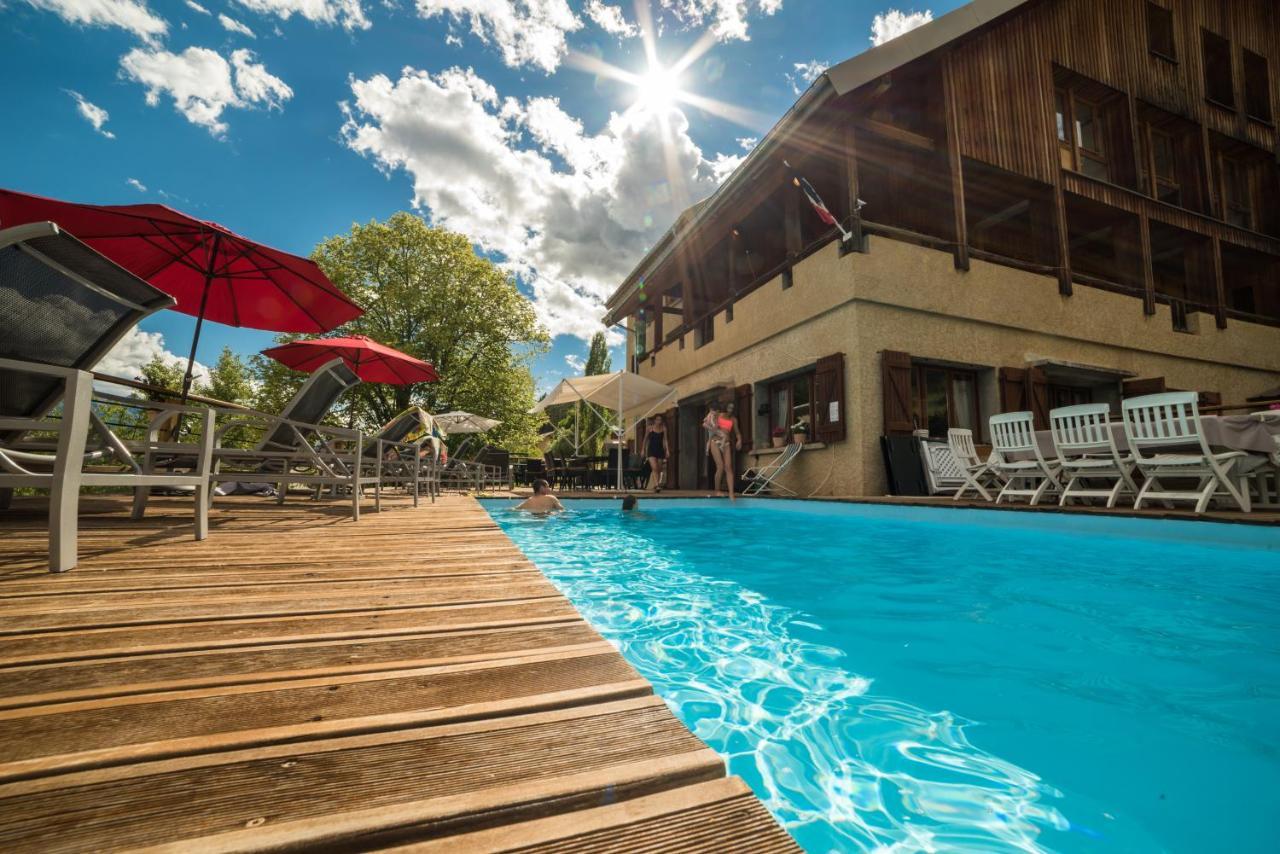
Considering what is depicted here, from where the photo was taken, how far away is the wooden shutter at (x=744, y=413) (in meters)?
10.8

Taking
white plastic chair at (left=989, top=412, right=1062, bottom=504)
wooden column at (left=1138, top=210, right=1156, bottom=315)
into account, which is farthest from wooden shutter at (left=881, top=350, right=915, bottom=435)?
wooden column at (left=1138, top=210, right=1156, bottom=315)

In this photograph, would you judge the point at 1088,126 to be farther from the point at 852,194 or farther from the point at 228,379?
the point at 228,379

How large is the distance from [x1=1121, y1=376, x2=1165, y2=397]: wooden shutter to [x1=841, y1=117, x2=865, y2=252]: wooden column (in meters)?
6.97

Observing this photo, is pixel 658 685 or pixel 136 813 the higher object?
pixel 136 813

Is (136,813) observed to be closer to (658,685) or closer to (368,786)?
(368,786)

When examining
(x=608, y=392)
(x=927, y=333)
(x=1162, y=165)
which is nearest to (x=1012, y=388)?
(x=927, y=333)

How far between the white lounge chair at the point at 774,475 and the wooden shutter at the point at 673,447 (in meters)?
3.80

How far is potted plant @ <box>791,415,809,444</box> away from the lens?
9.45 metres

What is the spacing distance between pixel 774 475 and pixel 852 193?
5.20 m

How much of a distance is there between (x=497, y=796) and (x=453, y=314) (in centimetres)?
1938

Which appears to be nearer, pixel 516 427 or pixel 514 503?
pixel 514 503

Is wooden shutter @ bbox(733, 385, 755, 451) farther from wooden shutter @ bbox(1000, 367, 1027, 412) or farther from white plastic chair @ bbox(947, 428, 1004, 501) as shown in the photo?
wooden shutter @ bbox(1000, 367, 1027, 412)

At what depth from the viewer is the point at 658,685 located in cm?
201

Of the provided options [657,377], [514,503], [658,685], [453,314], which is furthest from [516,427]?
[658,685]
